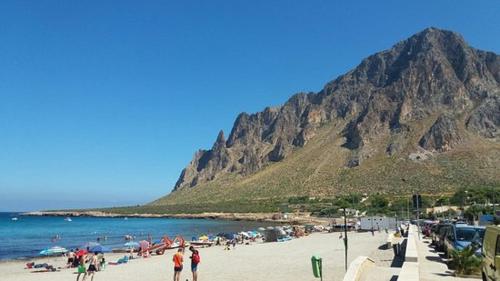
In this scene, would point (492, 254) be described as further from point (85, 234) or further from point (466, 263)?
point (85, 234)

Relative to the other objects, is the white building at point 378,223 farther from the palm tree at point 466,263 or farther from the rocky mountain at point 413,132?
the rocky mountain at point 413,132

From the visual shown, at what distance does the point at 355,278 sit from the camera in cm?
1294

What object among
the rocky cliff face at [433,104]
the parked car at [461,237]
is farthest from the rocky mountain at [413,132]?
the parked car at [461,237]

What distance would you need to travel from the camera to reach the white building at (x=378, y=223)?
206 ft

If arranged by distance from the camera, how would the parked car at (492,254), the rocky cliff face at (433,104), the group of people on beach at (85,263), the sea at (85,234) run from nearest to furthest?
the parked car at (492,254) → the group of people on beach at (85,263) → the sea at (85,234) → the rocky cliff face at (433,104)

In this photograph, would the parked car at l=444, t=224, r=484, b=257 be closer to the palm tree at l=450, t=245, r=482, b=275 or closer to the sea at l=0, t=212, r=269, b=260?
the palm tree at l=450, t=245, r=482, b=275

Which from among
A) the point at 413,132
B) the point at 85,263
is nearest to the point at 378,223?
the point at 85,263

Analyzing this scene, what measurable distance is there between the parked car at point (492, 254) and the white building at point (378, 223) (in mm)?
51896

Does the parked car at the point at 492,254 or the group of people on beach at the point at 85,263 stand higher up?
the parked car at the point at 492,254

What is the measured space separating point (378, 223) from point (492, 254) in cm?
5466

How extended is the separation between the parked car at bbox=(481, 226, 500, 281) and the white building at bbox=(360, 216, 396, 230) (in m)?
51.9

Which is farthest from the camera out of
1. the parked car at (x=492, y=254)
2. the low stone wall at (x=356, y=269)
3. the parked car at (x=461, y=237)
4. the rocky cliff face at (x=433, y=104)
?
the rocky cliff face at (x=433, y=104)

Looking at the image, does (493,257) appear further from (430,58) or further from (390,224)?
(430,58)

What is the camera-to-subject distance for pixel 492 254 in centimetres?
1116
